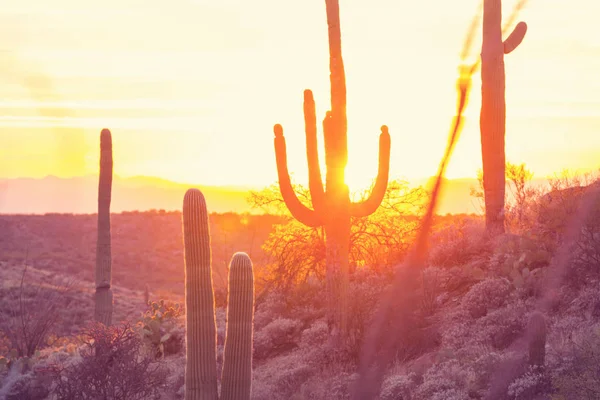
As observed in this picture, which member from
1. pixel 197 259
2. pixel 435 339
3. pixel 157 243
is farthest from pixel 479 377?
pixel 157 243

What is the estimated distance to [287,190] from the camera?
45.7 feet

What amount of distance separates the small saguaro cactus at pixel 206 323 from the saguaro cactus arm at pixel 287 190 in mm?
2974

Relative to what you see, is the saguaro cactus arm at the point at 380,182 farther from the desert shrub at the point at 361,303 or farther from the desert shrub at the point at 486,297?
the desert shrub at the point at 486,297

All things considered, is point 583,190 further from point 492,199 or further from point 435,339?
point 435,339

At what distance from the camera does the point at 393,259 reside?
676 inches

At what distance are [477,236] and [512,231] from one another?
30.0 inches

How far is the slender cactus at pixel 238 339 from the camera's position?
36.3ft

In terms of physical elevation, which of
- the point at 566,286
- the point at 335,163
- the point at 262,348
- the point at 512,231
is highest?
the point at 335,163

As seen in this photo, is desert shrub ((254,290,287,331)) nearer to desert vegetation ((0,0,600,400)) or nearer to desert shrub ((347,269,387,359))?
desert vegetation ((0,0,600,400))

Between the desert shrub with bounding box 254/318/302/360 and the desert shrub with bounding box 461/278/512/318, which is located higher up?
the desert shrub with bounding box 461/278/512/318

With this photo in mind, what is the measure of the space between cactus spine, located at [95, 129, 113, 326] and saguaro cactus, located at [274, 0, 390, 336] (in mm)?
7896

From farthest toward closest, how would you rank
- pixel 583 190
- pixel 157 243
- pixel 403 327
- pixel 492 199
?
pixel 157 243 < pixel 492 199 < pixel 583 190 < pixel 403 327

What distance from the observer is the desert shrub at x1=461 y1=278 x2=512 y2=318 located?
1300cm

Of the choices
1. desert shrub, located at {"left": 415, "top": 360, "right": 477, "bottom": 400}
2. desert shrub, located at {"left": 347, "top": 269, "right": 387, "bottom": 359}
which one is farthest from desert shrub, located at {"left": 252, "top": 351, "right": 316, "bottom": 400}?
desert shrub, located at {"left": 415, "top": 360, "right": 477, "bottom": 400}
